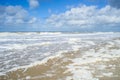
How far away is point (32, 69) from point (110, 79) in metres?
4.97

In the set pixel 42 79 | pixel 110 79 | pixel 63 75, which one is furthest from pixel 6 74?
pixel 110 79

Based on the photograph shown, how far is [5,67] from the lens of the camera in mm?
11570

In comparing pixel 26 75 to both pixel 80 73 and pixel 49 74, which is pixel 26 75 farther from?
pixel 80 73

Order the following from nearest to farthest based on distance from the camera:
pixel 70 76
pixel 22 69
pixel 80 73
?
pixel 70 76, pixel 80 73, pixel 22 69

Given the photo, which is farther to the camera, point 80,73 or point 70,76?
point 80,73

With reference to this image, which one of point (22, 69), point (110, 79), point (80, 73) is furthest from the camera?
point (22, 69)

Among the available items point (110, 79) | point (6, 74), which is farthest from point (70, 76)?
point (6, 74)

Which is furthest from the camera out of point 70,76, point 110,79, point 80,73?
point 80,73

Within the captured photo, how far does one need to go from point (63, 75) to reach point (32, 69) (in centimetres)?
254

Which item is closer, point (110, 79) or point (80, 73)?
point (110, 79)

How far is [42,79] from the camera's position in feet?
29.2

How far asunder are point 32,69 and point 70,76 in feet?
9.59

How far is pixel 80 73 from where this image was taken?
996 cm

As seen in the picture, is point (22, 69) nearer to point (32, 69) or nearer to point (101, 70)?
point (32, 69)
